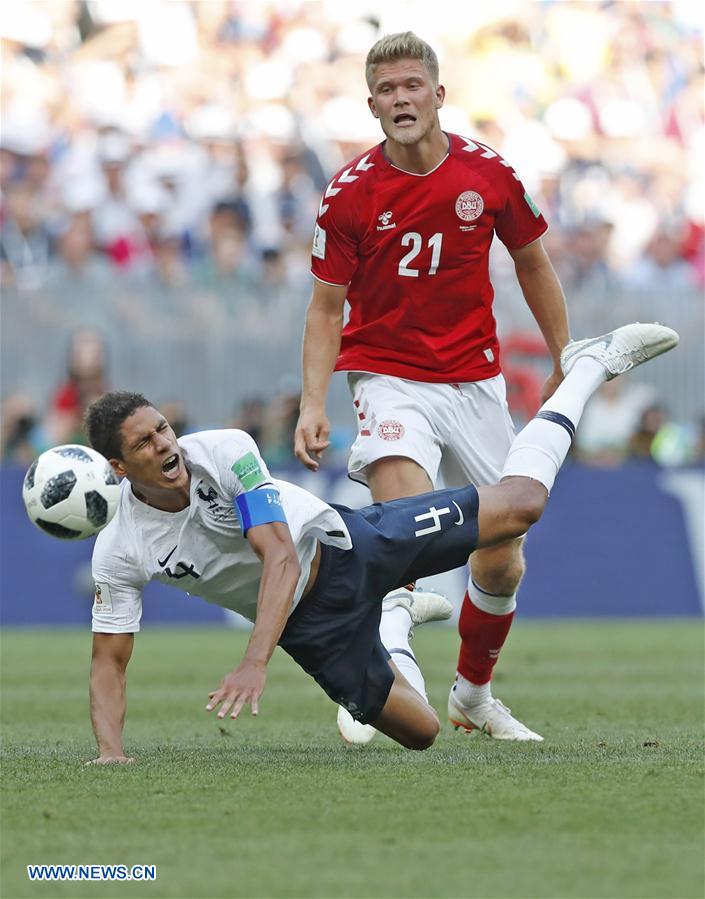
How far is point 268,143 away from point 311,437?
510 inches

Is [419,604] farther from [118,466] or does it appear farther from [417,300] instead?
[118,466]

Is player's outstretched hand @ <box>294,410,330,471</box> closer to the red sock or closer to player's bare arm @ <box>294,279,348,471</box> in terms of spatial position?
player's bare arm @ <box>294,279,348,471</box>

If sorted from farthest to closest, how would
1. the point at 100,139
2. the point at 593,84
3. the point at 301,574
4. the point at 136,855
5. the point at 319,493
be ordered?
the point at 593,84 → the point at 100,139 → the point at 319,493 → the point at 301,574 → the point at 136,855

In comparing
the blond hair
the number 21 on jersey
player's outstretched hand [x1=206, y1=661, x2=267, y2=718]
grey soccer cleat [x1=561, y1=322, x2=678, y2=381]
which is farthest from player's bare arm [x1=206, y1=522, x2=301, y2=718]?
the blond hair

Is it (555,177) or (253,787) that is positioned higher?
(555,177)

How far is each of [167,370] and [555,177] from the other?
6663 millimetres

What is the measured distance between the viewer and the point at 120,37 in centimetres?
2070

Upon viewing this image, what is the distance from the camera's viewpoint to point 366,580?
619 centimetres

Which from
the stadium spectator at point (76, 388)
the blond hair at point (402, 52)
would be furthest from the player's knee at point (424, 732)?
the stadium spectator at point (76, 388)

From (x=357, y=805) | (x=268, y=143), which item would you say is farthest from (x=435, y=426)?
(x=268, y=143)

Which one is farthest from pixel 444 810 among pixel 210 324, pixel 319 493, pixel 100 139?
pixel 100 139

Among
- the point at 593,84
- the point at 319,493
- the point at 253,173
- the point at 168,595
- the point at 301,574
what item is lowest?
the point at 168,595

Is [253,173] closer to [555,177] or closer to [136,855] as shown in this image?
[555,177]

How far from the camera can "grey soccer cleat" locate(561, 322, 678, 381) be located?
7.30 m
